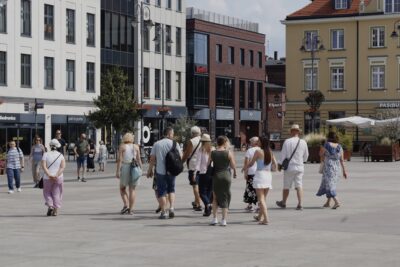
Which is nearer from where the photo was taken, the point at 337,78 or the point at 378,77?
the point at 378,77

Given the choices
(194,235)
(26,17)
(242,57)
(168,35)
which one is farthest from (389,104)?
(194,235)

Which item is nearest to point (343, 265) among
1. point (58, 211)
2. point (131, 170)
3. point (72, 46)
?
point (131, 170)

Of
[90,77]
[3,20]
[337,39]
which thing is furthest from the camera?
[337,39]

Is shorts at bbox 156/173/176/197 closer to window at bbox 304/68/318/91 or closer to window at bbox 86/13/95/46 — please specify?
window at bbox 86/13/95/46

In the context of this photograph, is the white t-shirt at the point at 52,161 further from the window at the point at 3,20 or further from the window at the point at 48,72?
the window at the point at 48,72

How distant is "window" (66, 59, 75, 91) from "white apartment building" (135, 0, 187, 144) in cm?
930

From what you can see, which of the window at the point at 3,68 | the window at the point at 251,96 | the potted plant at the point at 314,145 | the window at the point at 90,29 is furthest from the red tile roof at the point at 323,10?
the window at the point at 3,68

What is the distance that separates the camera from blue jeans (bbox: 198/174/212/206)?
57.0 ft

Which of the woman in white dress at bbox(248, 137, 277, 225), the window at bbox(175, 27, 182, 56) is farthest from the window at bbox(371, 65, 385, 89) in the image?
the woman in white dress at bbox(248, 137, 277, 225)

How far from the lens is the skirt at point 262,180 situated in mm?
16031

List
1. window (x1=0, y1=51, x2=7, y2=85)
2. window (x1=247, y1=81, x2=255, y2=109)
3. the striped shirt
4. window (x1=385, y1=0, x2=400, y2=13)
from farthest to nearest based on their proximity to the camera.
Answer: window (x1=247, y1=81, x2=255, y2=109) → window (x1=385, y1=0, x2=400, y2=13) → window (x1=0, y1=51, x2=7, y2=85) → the striped shirt

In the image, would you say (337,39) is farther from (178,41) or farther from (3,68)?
(3,68)

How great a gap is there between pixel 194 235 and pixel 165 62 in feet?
199

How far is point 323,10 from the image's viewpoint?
7619 cm
